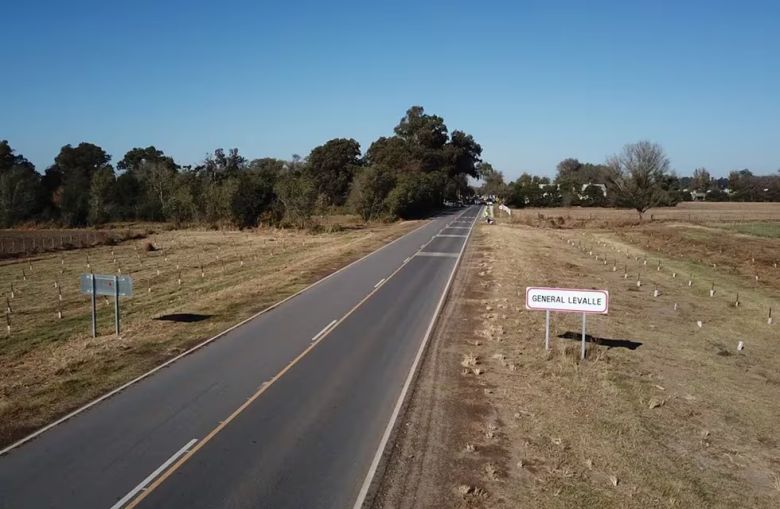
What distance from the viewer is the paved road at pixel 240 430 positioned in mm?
9000

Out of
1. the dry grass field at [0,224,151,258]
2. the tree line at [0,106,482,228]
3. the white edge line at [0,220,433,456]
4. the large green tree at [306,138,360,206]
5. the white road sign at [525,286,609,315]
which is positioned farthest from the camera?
the large green tree at [306,138,360,206]

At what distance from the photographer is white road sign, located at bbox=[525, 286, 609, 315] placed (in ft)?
51.3

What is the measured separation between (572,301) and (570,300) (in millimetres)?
60

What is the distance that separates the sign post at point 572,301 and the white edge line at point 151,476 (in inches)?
377

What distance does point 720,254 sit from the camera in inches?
1785

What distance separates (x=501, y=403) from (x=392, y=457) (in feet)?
11.8

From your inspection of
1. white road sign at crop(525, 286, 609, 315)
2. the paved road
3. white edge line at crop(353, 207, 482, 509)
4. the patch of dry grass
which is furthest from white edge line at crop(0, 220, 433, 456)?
white road sign at crop(525, 286, 609, 315)

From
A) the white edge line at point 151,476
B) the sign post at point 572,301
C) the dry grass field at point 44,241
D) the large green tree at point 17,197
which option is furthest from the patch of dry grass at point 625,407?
the large green tree at point 17,197

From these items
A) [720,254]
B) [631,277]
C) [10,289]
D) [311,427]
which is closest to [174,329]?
[311,427]

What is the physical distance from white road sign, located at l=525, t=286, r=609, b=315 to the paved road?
12.1 feet

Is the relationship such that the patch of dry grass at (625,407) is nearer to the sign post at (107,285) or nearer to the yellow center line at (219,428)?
the yellow center line at (219,428)

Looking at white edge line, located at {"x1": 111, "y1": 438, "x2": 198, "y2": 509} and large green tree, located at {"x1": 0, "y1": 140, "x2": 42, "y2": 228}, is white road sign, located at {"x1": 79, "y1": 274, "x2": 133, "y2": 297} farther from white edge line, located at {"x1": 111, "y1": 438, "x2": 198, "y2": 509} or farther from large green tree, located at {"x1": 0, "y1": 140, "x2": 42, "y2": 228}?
large green tree, located at {"x1": 0, "y1": 140, "x2": 42, "y2": 228}

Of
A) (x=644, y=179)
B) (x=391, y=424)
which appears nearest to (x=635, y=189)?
(x=644, y=179)

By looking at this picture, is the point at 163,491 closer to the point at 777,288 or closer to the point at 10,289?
the point at 10,289
